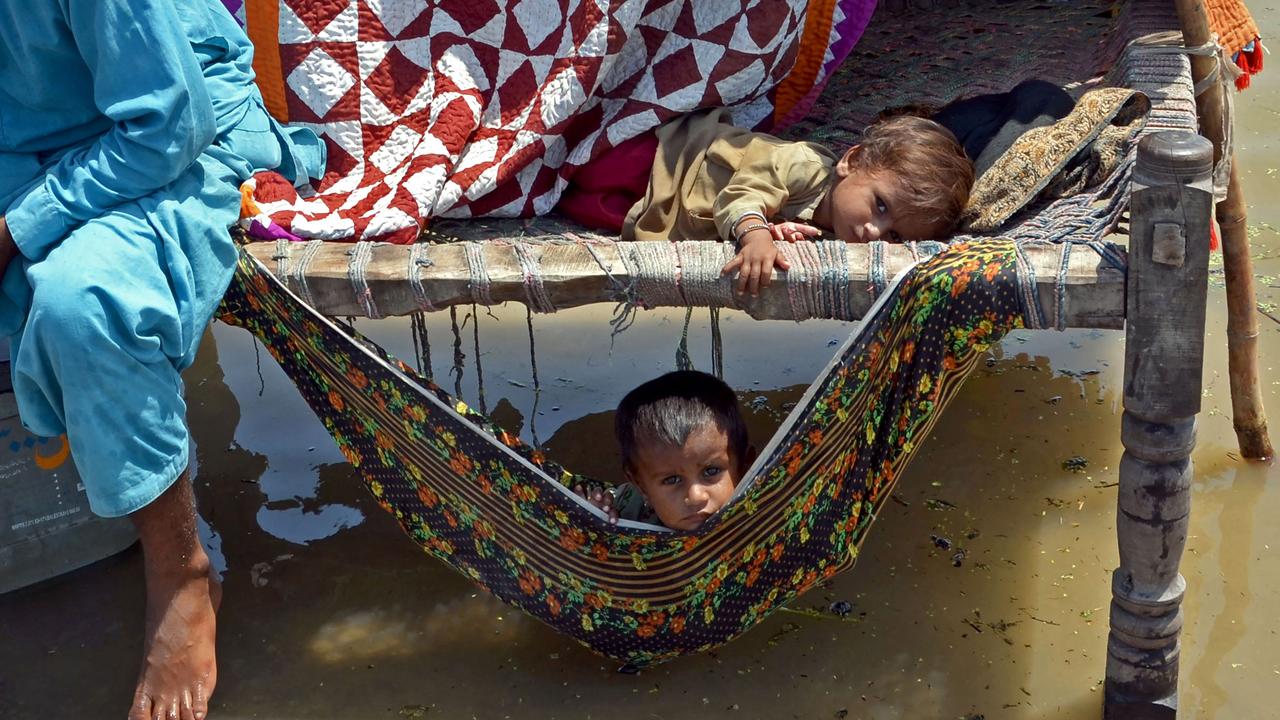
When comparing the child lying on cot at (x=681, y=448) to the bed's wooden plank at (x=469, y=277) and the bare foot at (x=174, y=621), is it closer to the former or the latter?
the bed's wooden plank at (x=469, y=277)

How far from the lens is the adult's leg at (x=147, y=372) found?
6.55ft

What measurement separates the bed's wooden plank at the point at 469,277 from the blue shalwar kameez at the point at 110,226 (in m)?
0.18

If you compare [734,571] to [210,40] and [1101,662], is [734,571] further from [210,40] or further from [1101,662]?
[210,40]

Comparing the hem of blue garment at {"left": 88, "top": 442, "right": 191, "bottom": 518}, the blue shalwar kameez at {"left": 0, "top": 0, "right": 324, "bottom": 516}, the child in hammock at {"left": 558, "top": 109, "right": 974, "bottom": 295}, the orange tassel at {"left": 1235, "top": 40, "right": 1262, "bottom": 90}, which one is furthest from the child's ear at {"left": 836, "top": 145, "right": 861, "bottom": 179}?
the hem of blue garment at {"left": 88, "top": 442, "right": 191, "bottom": 518}

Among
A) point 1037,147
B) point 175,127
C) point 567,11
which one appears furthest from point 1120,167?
point 175,127

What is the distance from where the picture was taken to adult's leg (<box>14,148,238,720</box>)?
1997 millimetres

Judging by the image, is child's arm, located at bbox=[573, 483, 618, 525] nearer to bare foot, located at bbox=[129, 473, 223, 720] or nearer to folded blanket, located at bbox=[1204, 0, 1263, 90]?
bare foot, located at bbox=[129, 473, 223, 720]

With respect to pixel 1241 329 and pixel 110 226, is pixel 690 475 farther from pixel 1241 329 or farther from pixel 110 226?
pixel 1241 329

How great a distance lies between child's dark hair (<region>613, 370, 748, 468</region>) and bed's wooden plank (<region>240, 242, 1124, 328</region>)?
0.58 feet

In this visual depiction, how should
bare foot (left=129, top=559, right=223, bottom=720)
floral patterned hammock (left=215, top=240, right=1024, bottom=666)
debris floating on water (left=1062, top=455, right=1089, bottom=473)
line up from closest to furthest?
floral patterned hammock (left=215, top=240, right=1024, bottom=666) < bare foot (left=129, top=559, right=223, bottom=720) < debris floating on water (left=1062, top=455, right=1089, bottom=473)

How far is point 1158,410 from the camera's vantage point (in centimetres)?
189

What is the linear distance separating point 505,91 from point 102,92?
0.90 metres

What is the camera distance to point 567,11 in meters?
2.64

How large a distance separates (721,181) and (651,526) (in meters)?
0.78
